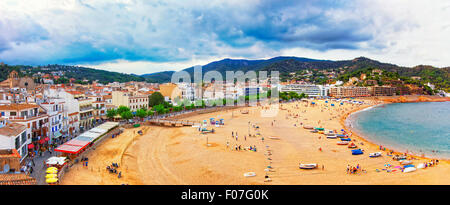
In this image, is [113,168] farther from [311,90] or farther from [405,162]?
[311,90]

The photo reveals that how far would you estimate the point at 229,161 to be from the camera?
66.8 feet

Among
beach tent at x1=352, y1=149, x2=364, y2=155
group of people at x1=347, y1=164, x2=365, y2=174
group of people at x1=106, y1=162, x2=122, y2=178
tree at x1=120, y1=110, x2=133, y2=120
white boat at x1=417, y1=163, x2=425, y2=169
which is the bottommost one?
white boat at x1=417, y1=163, x2=425, y2=169

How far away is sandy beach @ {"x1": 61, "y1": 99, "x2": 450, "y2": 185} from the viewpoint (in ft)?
55.0

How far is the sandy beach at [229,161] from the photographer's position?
16766 mm

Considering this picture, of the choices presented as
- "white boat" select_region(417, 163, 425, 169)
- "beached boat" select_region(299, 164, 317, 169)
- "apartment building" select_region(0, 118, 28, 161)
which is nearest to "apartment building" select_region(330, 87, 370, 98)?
"white boat" select_region(417, 163, 425, 169)

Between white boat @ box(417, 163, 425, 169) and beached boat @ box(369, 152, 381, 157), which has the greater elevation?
beached boat @ box(369, 152, 381, 157)

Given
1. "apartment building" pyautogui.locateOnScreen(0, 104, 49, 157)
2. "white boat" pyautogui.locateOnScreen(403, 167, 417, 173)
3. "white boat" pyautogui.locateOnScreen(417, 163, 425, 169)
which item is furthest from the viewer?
"white boat" pyautogui.locateOnScreen(417, 163, 425, 169)

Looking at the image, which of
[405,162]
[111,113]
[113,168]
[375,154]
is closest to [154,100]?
[111,113]

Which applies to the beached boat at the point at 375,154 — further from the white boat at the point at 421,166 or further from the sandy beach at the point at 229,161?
the white boat at the point at 421,166

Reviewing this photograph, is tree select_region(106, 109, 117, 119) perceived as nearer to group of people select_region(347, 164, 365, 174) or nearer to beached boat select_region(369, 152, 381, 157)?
group of people select_region(347, 164, 365, 174)

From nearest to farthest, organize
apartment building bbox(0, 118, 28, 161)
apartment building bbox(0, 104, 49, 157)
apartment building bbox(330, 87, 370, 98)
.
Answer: apartment building bbox(0, 118, 28, 161), apartment building bbox(0, 104, 49, 157), apartment building bbox(330, 87, 370, 98)

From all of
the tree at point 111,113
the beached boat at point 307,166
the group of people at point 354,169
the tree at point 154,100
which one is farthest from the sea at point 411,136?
the tree at point 111,113
